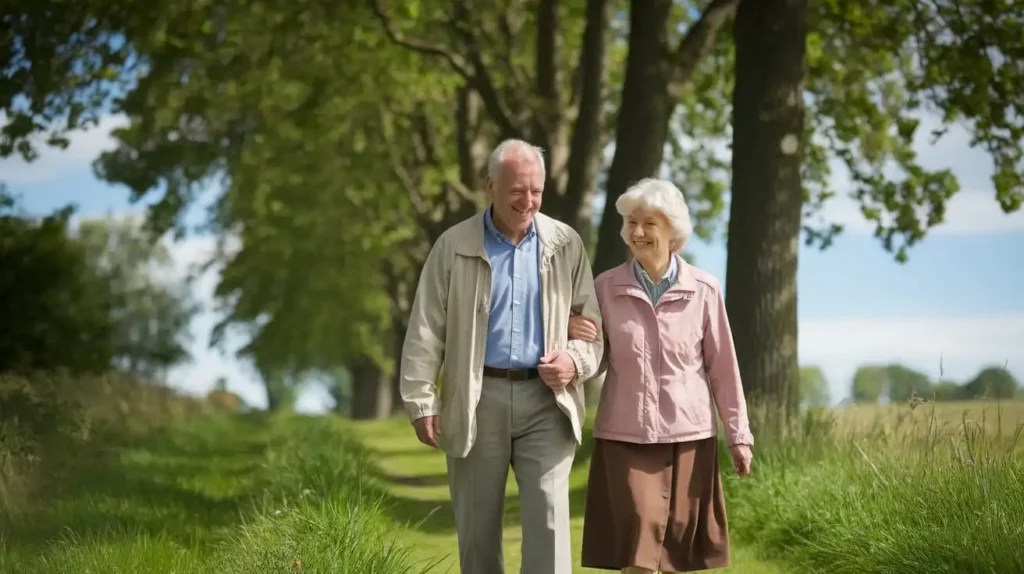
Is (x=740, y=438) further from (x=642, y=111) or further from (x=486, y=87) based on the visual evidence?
(x=486, y=87)

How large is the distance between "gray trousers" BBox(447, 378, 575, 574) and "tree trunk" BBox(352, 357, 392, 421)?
30.1m

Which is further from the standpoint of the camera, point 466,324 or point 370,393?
point 370,393

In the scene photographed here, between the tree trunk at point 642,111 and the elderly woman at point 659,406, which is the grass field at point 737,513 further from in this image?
the tree trunk at point 642,111

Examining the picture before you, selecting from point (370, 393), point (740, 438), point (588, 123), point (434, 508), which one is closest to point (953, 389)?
point (740, 438)

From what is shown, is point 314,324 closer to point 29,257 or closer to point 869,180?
point 29,257

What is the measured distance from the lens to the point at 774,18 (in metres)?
12.6

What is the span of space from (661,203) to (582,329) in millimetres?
708

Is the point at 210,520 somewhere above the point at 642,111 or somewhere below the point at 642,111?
below

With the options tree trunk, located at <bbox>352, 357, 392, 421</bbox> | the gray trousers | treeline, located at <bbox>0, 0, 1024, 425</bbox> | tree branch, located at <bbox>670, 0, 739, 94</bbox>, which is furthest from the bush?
tree trunk, located at <bbox>352, 357, 392, 421</bbox>

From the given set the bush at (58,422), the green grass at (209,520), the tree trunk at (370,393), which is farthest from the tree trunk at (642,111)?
the tree trunk at (370,393)

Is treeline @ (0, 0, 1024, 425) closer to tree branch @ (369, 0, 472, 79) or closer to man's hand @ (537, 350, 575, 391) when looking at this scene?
tree branch @ (369, 0, 472, 79)

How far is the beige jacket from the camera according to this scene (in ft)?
20.7

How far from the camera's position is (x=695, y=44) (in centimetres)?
1427

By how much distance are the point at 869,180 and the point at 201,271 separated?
22.9 m
